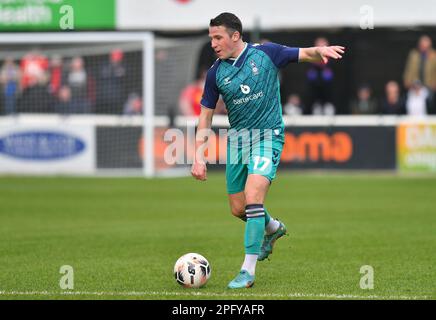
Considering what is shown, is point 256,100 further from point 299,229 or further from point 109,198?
point 109,198

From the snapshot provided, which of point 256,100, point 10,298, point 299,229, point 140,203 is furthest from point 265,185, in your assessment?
point 140,203

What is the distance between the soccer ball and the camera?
9406 mm

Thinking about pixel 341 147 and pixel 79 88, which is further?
pixel 79 88

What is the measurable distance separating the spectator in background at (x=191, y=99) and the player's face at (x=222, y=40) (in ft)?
52.7

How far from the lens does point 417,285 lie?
9.61m

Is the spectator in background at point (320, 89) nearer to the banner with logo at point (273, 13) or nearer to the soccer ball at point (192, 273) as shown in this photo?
the banner with logo at point (273, 13)

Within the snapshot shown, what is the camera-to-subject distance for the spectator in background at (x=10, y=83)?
27.0 metres

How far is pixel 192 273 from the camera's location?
9.42 metres

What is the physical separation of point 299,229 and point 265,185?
5.47 metres

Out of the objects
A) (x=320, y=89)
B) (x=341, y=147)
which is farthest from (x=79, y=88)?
(x=341, y=147)

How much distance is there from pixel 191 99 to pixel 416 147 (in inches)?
214

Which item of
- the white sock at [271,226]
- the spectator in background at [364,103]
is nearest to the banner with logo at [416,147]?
the spectator in background at [364,103]

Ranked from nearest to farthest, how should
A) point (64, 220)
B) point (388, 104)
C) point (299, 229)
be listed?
1. point (299, 229)
2. point (64, 220)
3. point (388, 104)

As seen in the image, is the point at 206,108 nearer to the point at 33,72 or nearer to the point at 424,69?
the point at 33,72
